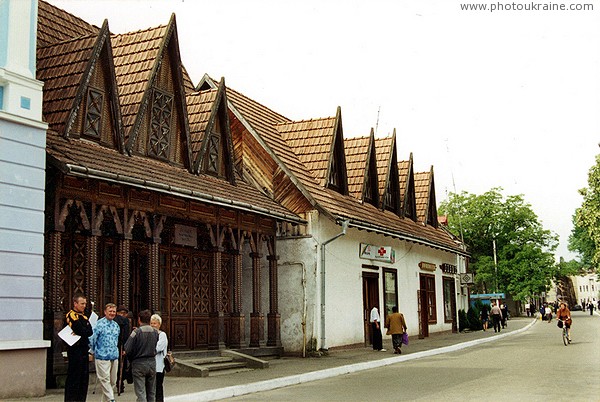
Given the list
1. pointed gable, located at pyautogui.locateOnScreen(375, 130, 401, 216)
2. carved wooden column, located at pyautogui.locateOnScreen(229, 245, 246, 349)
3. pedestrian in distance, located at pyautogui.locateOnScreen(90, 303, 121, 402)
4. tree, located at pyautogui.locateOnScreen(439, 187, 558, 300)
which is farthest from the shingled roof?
tree, located at pyautogui.locateOnScreen(439, 187, 558, 300)

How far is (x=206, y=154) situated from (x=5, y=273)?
9195 mm

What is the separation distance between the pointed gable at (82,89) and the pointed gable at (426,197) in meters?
22.2

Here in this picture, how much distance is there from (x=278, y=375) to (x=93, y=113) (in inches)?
277

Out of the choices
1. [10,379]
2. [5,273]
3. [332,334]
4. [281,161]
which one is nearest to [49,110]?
[5,273]

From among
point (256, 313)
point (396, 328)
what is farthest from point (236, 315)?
point (396, 328)

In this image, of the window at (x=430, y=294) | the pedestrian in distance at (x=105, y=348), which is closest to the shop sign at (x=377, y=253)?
the window at (x=430, y=294)

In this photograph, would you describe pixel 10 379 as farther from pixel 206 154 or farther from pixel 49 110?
pixel 206 154

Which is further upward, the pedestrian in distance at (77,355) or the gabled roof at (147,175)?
the gabled roof at (147,175)

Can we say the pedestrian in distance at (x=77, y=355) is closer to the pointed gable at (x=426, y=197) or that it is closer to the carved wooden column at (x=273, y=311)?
the carved wooden column at (x=273, y=311)

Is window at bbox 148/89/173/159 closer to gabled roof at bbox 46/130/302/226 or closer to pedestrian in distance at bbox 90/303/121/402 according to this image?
gabled roof at bbox 46/130/302/226

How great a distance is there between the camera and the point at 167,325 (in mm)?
18250

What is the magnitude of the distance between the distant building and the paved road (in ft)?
12.2

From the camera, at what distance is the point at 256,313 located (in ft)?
69.3

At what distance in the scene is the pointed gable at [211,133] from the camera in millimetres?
20516
